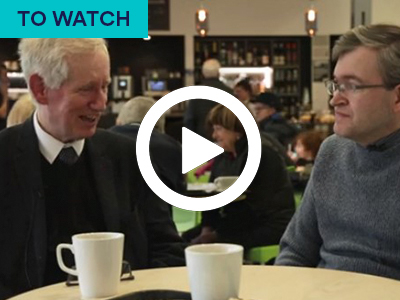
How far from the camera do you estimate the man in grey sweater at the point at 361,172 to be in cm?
192

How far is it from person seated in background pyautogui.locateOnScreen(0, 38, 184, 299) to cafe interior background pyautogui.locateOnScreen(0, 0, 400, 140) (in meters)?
9.29

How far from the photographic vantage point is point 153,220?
2107 mm

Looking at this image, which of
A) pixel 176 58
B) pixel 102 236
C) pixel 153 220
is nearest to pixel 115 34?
pixel 176 58

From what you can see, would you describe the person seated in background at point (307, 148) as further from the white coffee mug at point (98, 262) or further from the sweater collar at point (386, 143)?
the white coffee mug at point (98, 262)

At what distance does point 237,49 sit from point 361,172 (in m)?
10.4

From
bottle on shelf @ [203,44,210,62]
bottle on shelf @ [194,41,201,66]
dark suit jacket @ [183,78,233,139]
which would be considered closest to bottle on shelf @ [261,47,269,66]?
bottle on shelf @ [203,44,210,62]

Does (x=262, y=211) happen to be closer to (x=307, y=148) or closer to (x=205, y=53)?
(x=307, y=148)

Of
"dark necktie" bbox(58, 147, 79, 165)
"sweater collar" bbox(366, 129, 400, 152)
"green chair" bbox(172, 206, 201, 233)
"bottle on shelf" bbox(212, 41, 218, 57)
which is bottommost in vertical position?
"green chair" bbox(172, 206, 201, 233)

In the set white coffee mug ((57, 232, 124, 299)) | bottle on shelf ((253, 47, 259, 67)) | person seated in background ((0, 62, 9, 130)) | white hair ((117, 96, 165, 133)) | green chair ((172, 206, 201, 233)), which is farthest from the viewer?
bottle on shelf ((253, 47, 259, 67))

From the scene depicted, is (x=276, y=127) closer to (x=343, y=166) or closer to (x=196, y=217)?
(x=196, y=217)

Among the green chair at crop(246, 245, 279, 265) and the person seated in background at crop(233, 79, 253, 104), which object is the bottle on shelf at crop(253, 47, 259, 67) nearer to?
the person seated in background at crop(233, 79, 253, 104)

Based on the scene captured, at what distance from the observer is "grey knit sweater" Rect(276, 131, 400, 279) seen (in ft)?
6.26

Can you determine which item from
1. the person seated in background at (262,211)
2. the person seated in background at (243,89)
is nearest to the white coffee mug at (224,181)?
the person seated in background at (262,211)

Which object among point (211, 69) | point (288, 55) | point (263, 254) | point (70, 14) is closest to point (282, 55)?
point (288, 55)
